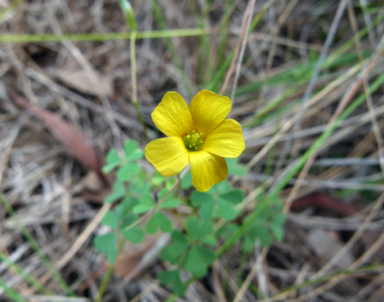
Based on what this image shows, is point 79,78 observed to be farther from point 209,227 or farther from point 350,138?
point 350,138

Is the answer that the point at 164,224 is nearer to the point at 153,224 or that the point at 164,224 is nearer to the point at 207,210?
the point at 153,224

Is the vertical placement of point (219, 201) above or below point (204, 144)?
below

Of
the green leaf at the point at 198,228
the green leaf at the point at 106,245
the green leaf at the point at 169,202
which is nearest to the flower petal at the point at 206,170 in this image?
the green leaf at the point at 169,202

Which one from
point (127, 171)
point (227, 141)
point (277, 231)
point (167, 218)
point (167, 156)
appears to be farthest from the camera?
point (277, 231)

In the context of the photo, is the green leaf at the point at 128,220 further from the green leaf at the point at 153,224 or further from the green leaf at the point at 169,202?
the green leaf at the point at 169,202

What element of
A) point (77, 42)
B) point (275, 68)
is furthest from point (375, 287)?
point (77, 42)

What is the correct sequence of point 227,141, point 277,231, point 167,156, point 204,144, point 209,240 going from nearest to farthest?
point 167,156 < point 227,141 < point 204,144 < point 209,240 < point 277,231

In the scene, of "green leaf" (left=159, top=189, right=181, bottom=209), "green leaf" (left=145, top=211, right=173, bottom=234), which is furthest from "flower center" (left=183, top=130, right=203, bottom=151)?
"green leaf" (left=145, top=211, right=173, bottom=234)

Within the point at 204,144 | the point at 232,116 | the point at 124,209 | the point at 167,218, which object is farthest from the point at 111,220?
the point at 232,116
